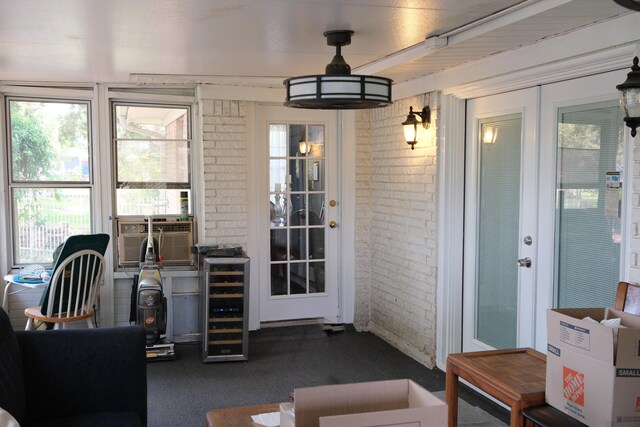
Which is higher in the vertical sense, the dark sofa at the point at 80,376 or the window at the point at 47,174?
the window at the point at 47,174

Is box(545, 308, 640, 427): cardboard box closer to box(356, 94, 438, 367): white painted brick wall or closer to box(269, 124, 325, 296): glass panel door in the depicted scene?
box(356, 94, 438, 367): white painted brick wall

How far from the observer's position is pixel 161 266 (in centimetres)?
543

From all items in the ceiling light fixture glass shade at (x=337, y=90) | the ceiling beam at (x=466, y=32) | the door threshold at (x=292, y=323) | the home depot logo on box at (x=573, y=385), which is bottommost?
the door threshold at (x=292, y=323)

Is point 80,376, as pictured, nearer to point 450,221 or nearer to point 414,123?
point 450,221

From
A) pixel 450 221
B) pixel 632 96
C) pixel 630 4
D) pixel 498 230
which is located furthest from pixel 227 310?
pixel 630 4

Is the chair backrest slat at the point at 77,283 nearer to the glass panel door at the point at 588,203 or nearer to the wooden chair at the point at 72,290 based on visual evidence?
the wooden chair at the point at 72,290

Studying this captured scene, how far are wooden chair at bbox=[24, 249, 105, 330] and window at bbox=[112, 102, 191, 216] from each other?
109 centimetres

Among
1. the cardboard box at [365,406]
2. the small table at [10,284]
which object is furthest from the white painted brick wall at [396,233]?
the cardboard box at [365,406]

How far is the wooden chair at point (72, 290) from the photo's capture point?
4.60 meters

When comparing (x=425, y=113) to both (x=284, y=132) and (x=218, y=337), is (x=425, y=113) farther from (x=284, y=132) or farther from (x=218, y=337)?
(x=218, y=337)

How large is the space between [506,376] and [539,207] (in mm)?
1603

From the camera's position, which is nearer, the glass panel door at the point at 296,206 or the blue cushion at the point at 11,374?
the blue cushion at the point at 11,374

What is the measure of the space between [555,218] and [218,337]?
2.72m

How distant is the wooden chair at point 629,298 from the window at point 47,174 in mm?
4536
